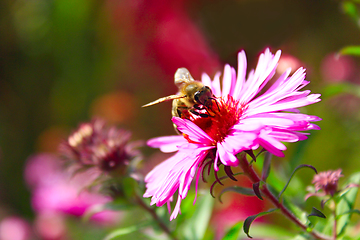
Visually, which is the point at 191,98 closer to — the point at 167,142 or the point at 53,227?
the point at 167,142

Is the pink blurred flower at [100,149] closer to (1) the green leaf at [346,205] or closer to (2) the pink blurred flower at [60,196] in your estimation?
(2) the pink blurred flower at [60,196]

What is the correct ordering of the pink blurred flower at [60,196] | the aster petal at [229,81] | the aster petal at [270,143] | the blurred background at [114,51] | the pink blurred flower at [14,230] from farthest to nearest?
the blurred background at [114,51] < the pink blurred flower at [14,230] < the pink blurred flower at [60,196] < the aster petal at [229,81] < the aster petal at [270,143]

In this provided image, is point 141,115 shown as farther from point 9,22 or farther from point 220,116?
point 220,116

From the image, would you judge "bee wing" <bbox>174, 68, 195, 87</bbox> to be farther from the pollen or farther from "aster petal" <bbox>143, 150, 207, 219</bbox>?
"aster petal" <bbox>143, 150, 207, 219</bbox>

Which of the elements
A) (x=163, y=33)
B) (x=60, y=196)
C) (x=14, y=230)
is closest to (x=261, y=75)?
(x=60, y=196)

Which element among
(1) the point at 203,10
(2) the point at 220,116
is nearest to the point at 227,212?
(2) the point at 220,116

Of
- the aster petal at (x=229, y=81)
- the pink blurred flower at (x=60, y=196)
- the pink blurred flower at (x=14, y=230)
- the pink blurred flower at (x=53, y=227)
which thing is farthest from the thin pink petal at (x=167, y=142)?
the pink blurred flower at (x=14, y=230)
